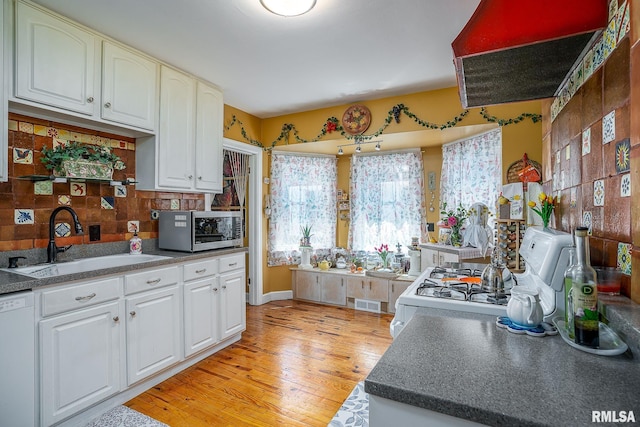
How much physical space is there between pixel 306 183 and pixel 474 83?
10.6 ft

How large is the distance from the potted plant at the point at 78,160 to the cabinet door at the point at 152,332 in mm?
942

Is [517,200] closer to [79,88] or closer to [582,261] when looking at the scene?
[582,261]

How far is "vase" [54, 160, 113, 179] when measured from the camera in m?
2.14

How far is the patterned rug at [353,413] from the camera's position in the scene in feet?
6.11

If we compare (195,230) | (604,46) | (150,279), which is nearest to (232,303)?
(195,230)

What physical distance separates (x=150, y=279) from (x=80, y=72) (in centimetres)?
145

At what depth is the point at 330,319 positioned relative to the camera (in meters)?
3.66

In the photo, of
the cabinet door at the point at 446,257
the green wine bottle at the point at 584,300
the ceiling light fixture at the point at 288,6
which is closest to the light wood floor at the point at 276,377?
the cabinet door at the point at 446,257

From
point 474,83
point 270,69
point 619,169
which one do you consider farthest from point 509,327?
point 270,69

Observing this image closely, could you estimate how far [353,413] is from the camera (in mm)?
1954

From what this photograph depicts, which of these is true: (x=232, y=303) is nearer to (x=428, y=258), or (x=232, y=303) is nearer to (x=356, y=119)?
(x=428, y=258)

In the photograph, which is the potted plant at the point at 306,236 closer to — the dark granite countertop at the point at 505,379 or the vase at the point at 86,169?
the vase at the point at 86,169

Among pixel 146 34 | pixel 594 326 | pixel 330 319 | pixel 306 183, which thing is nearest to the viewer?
pixel 594 326

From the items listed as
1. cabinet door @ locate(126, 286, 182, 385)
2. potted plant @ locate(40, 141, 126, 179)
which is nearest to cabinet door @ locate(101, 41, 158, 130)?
potted plant @ locate(40, 141, 126, 179)
